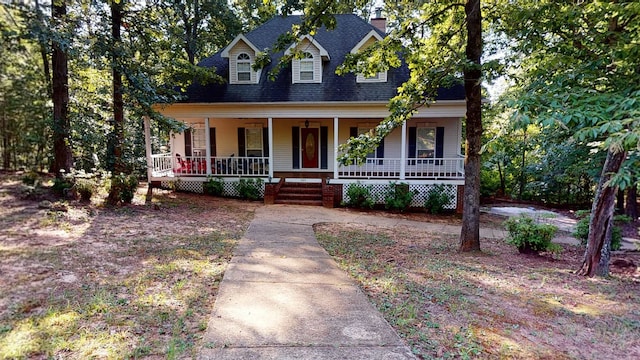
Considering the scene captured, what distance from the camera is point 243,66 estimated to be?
13.9 meters

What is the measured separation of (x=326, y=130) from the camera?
15.0m

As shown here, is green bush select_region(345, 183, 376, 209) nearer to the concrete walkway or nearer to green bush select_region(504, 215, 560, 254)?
green bush select_region(504, 215, 560, 254)

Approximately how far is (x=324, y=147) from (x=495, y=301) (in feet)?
37.1

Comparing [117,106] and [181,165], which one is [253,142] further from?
[117,106]

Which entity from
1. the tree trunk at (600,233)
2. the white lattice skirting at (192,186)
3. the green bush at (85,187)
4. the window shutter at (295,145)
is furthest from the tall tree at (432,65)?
the window shutter at (295,145)

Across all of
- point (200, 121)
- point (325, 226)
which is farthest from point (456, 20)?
point (200, 121)

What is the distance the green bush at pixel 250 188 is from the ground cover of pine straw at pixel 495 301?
19.7 ft

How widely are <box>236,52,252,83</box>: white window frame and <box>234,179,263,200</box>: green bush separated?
4.41 meters

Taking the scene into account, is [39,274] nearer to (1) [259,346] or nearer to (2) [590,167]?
(1) [259,346]

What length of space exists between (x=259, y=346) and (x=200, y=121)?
44.9 feet

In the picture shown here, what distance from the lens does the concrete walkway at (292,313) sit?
120 inches

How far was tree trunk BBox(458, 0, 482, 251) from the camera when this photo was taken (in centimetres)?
633

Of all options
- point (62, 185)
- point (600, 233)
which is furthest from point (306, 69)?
point (600, 233)

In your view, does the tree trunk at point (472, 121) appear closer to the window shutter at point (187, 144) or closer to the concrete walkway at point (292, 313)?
the concrete walkway at point (292, 313)
